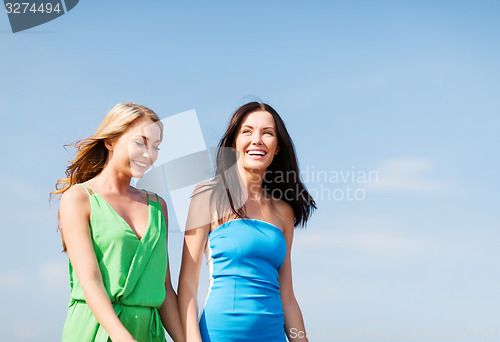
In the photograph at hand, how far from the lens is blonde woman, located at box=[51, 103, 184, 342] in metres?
3.87

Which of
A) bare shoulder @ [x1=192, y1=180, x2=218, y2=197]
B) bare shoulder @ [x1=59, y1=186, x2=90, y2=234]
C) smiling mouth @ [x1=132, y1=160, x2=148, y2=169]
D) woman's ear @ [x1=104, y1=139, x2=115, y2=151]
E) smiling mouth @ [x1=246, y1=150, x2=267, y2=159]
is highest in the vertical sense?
smiling mouth @ [x1=246, y1=150, x2=267, y2=159]

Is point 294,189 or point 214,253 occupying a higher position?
point 294,189

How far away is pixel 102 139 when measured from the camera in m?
4.37

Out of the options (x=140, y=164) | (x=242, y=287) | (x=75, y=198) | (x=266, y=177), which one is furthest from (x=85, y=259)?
(x=266, y=177)

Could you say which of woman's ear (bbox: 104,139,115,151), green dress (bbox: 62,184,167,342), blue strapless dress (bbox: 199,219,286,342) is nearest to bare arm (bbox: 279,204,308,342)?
blue strapless dress (bbox: 199,219,286,342)

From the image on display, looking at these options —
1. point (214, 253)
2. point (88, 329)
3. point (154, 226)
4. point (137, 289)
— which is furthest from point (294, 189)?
point (88, 329)

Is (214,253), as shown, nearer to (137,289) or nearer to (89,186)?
(137,289)

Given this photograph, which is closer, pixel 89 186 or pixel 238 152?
pixel 89 186

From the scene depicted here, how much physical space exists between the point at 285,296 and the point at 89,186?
1931 mm

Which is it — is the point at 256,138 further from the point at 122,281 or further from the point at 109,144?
the point at 122,281

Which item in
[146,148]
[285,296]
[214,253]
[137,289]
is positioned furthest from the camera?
[285,296]

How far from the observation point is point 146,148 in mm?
4289

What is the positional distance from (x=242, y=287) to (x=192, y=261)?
449 mm

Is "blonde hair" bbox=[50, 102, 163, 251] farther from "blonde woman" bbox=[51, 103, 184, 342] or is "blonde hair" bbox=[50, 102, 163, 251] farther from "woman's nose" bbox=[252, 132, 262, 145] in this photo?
"woman's nose" bbox=[252, 132, 262, 145]
